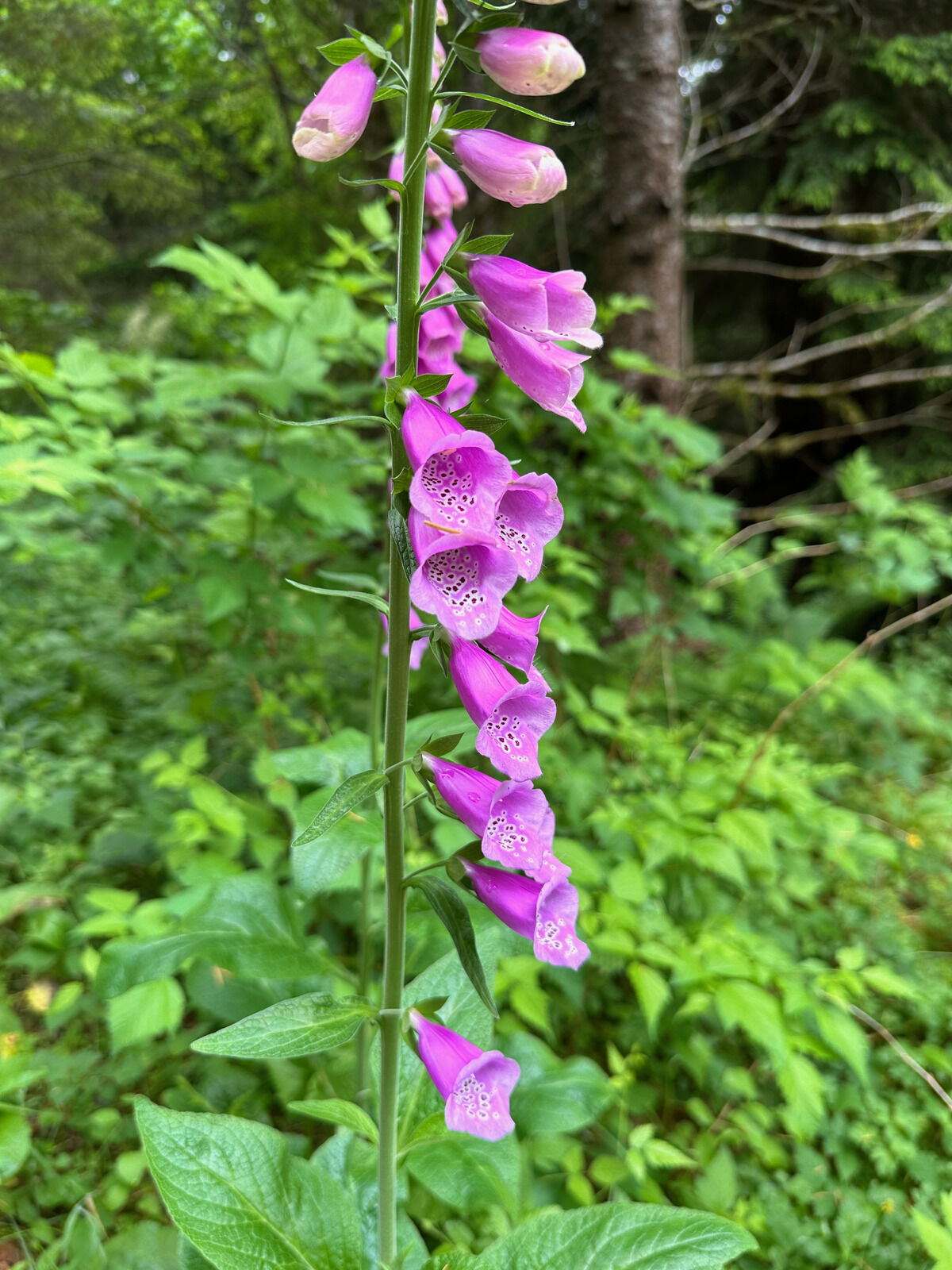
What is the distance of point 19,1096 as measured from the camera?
1.77m

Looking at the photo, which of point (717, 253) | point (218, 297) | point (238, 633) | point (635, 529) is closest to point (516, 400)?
point (635, 529)

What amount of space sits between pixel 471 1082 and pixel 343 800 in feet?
1.34

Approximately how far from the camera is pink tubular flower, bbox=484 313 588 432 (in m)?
0.86

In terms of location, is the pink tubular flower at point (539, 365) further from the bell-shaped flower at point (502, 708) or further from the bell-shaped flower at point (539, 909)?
the bell-shaped flower at point (539, 909)

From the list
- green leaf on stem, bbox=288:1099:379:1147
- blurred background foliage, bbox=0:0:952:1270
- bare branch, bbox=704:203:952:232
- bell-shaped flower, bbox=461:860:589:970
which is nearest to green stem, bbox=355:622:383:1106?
blurred background foliage, bbox=0:0:952:1270

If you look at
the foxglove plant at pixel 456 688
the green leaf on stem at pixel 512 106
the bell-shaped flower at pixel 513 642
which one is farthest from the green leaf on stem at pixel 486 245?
the bell-shaped flower at pixel 513 642

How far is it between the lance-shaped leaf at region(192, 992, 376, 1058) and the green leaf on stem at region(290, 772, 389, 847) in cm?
23

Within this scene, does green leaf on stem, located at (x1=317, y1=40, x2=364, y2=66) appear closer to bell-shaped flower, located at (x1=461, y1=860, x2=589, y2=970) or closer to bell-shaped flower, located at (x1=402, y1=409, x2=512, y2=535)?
bell-shaped flower, located at (x1=402, y1=409, x2=512, y2=535)

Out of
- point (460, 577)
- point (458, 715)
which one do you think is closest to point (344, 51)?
point (460, 577)

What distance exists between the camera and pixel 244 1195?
97 centimetres

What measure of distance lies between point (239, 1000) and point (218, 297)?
220 cm

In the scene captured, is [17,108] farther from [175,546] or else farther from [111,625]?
[175,546]

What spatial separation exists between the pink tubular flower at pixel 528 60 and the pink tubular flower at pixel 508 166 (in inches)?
2.1

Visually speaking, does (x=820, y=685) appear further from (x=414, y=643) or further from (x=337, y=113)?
(x=337, y=113)
